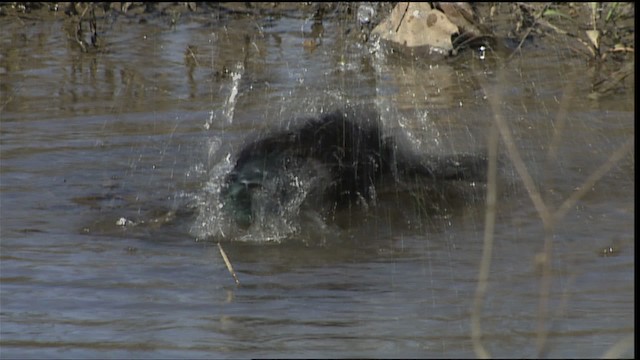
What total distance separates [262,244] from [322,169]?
1.91 ft

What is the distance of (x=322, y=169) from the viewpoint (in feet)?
18.2

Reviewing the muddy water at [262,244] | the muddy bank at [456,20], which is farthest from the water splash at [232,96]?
the muddy bank at [456,20]

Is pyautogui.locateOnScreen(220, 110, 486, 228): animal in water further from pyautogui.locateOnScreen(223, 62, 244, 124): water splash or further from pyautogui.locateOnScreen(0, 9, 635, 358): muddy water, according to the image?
pyautogui.locateOnScreen(223, 62, 244, 124): water splash

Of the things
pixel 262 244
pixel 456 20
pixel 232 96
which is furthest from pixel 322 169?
pixel 456 20

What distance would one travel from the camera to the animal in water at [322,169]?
17.7 ft

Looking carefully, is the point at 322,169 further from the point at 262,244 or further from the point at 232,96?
the point at 232,96

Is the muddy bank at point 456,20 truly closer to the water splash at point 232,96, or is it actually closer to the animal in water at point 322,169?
the water splash at point 232,96

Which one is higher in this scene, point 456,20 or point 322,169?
point 322,169

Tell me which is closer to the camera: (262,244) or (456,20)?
(262,244)

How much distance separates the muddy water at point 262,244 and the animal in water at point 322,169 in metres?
0.16

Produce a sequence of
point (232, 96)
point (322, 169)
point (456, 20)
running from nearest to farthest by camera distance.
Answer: point (322, 169), point (232, 96), point (456, 20)

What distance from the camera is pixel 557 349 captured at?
12.2 ft

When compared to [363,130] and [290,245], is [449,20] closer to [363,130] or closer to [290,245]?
[363,130]

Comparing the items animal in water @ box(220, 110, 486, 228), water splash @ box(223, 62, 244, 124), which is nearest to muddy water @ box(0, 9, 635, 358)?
water splash @ box(223, 62, 244, 124)
